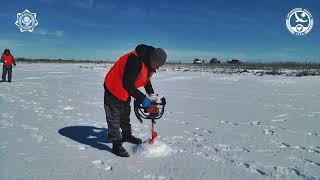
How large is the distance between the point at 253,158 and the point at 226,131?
1.75 m

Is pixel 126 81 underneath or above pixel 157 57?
underneath

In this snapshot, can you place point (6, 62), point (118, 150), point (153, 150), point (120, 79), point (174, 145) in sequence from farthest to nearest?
1. point (6, 62)
2. point (174, 145)
3. point (153, 150)
4. point (118, 150)
5. point (120, 79)

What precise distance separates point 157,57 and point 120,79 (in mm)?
589

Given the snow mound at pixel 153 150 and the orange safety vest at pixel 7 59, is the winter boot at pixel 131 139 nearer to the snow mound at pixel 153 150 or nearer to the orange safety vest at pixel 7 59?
the snow mound at pixel 153 150

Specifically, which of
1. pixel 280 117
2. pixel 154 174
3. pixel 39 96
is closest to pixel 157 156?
pixel 154 174

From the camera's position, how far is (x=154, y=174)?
432 centimetres

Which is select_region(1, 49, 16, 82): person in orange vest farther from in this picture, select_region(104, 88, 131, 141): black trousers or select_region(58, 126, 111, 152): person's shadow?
select_region(104, 88, 131, 141): black trousers

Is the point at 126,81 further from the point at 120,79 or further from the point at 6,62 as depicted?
the point at 6,62

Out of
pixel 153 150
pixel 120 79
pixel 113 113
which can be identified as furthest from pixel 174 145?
pixel 120 79

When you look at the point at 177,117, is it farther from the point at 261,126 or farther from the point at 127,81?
the point at 127,81

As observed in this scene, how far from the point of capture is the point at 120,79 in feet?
16.3

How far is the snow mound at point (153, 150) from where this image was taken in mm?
5111

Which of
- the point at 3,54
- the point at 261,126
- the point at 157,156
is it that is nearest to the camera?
the point at 157,156

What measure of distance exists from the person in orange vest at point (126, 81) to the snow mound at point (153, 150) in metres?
0.24
